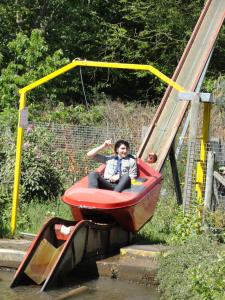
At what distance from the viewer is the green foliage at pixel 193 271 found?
7035 millimetres

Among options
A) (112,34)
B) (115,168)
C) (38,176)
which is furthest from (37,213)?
(112,34)

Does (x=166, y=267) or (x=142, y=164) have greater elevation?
(x=142, y=164)

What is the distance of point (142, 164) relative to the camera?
36.2 feet

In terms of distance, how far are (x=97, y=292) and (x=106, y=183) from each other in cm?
196

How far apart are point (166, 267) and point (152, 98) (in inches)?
685

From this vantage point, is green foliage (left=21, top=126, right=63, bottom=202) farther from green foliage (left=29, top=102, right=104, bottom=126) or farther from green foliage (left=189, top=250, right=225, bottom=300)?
green foliage (left=189, top=250, right=225, bottom=300)

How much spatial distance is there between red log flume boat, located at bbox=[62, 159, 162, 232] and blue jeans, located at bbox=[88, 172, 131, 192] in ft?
0.28

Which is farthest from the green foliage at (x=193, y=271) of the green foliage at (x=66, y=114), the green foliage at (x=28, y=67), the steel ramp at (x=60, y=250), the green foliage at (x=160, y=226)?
the green foliage at (x=28, y=67)

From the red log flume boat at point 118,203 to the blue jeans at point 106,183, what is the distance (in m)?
0.08

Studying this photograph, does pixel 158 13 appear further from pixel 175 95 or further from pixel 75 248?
pixel 75 248

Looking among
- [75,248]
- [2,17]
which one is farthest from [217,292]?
[2,17]

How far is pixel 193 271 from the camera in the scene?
290 inches

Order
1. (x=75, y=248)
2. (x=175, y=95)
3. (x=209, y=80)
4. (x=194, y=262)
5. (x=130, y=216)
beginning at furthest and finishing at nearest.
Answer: (x=209, y=80) → (x=175, y=95) → (x=130, y=216) → (x=75, y=248) → (x=194, y=262)

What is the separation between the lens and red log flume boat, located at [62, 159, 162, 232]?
32.3 feet
